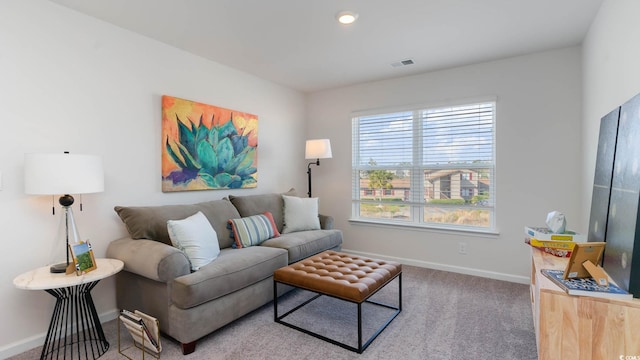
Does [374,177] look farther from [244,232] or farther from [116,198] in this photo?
[116,198]

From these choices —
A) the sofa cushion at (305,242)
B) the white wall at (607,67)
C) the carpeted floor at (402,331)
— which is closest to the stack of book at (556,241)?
the carpeted floor at (402,331)

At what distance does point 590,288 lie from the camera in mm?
1434

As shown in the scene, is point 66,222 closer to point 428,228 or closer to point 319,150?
point 319,150

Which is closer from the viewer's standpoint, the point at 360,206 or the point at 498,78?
the point at 498,78

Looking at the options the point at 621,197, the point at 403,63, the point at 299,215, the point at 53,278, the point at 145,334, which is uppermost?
the point at 403,63

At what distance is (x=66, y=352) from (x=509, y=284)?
3.92 metres

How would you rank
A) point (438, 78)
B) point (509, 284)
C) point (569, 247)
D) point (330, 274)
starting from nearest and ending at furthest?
point (569, 247), point (330, 274), point (509, 284), point (438, 78)

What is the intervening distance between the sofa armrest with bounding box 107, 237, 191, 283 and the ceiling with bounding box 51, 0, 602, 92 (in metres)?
1.76

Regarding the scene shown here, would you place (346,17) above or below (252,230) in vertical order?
above

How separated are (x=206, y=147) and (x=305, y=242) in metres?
1.45

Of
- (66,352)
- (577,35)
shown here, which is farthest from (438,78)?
(66,352)

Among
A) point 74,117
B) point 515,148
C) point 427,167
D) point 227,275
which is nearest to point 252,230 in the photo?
point 227,275

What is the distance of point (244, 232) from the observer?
3039 mm

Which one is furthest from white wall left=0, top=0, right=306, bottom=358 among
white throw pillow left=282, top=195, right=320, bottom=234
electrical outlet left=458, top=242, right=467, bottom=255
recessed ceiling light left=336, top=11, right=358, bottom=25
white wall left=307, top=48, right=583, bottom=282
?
electrical outlet left=458, top=242, right=467, bottom=255
